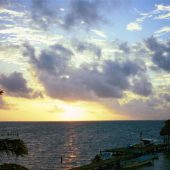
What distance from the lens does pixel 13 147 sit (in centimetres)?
658

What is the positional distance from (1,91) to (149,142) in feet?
255

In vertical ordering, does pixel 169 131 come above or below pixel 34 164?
above

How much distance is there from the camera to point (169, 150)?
80.5 metres

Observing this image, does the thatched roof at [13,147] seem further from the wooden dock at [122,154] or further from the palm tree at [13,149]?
the wooden dock at [122,154]

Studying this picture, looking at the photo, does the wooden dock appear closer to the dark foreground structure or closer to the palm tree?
the dark foreground structure

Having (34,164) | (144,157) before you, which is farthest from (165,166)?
(34,164)

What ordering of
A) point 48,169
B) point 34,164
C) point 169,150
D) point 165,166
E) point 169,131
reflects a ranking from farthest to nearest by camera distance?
point 169,131
point 169,150
point 34,164
point 48,169
point 165,166

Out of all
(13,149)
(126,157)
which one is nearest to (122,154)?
(126,157)

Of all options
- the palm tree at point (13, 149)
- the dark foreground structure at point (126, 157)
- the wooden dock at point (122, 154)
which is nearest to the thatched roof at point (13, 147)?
the palm tree at point (13, 149)

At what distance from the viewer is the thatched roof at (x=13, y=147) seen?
21.0ft

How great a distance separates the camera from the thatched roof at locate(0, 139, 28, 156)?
639cm

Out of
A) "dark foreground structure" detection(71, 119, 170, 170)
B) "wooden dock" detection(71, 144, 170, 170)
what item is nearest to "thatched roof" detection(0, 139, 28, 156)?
"wooden dock" detection(71, 144, 170, 170)

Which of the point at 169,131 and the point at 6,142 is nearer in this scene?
the point at 6,142

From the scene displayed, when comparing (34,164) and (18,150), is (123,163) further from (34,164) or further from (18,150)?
(18,150)
